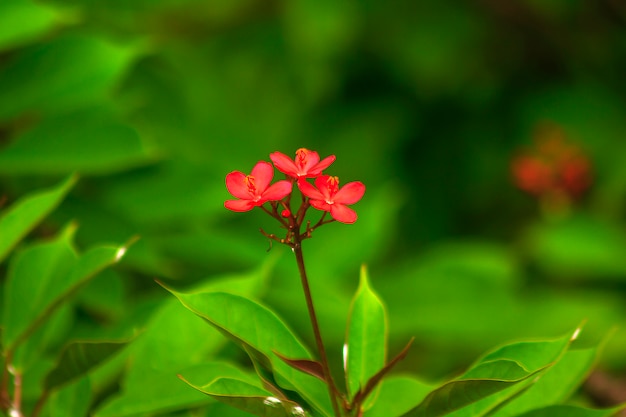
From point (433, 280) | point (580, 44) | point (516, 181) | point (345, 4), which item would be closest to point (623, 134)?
point (580, 44)

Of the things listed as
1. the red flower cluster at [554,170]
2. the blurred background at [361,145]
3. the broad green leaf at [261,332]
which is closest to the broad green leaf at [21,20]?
the blurred background at [361,145]

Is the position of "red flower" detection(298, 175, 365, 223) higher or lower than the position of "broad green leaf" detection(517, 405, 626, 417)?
higher

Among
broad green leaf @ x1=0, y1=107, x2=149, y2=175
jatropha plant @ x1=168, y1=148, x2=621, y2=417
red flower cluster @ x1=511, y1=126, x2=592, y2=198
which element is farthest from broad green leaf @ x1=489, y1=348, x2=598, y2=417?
red flower cluster @ x1=511, y1=126, x2=592, y2=198

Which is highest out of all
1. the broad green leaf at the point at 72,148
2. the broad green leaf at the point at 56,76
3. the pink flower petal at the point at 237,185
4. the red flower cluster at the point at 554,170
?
the red flower cluster at the point at 554,170

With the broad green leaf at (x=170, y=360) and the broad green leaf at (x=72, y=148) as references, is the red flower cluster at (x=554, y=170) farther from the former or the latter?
the broad green leaf at (x=170, y=360)

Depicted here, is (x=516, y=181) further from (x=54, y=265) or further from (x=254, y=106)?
(x=54, y=265)

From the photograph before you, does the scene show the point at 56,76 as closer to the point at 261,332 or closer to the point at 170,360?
the point at 170,360

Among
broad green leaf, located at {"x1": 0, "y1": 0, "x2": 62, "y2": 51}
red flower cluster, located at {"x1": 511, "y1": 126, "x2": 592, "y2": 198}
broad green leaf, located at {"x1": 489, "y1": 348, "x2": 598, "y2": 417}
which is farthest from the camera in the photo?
red flower cluster, located at {"x1": 511, "y1": 126, "x2": 592, "y2": 198}

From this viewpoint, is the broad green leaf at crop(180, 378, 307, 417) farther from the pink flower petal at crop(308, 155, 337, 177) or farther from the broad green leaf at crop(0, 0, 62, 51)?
the broad green leaf at crop(0, 0, 62, 51)
